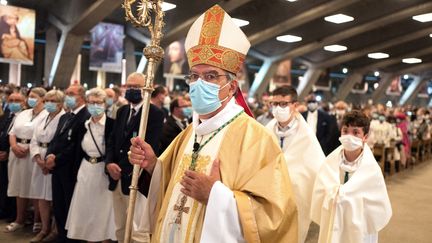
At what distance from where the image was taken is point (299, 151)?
4.77 metres

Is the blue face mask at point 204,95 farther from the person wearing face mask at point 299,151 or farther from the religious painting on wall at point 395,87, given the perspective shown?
the religious painting on wall at point 395,87

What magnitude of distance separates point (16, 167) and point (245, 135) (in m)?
4.53

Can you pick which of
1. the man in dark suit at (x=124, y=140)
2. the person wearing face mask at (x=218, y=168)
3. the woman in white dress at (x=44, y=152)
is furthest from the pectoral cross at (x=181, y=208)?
the woman in white dress at (x=44, y=152)

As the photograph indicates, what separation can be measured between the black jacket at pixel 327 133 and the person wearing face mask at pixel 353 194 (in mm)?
3074

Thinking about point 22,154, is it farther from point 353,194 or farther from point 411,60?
point 411,60

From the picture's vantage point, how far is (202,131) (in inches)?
97.0

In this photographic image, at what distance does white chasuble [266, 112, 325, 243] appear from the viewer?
15.3ft

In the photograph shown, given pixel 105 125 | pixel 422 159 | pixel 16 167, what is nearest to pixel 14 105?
pixel 16 167

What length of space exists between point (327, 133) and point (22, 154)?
412 centimetres

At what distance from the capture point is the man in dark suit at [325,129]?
700 centimetres

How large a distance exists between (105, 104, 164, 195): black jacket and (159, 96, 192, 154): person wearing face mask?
35cm

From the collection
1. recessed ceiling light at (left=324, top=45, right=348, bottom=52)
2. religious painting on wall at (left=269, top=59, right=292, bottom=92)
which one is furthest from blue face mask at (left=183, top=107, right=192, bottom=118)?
religious painting on wall at (left=269, top=59, right=292, bottom=92)

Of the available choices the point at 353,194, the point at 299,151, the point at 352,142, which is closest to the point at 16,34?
the point at 299,151

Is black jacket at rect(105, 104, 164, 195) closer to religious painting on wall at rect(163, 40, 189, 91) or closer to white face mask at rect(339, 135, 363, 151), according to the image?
white face mask at rect(339, 135, 363, 151)
